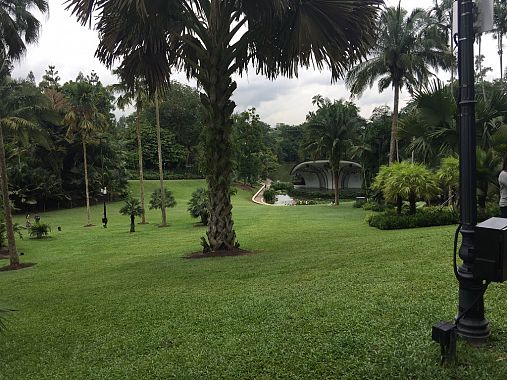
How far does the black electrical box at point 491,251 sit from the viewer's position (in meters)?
2.84

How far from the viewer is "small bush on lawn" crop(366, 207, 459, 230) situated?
12.5 meters

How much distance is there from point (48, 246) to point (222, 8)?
483 inches

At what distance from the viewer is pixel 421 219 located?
41.8 ft

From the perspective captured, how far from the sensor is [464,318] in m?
3.36

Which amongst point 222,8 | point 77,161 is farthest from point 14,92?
point 222,8

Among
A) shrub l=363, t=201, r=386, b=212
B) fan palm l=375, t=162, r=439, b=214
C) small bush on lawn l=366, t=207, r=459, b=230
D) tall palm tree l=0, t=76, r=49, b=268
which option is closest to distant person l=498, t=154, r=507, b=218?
small bush on lawn l=366, t=207, r=459, b=230

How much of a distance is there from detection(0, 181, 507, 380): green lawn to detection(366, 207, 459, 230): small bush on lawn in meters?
3.74

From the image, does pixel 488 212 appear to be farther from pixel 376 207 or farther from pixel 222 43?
pixel 376 207

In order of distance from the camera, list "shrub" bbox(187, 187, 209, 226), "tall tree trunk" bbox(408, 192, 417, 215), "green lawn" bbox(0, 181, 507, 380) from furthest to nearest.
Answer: "shrub" bbox(187, 187, 209, 226), "tall tree trunk" bbox(408, 192, 417, 215), "green lawn" bbox(0, 181, 507, 380)

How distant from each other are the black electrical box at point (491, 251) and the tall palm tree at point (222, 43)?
19.8 feet

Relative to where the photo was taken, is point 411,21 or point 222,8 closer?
point 222,8

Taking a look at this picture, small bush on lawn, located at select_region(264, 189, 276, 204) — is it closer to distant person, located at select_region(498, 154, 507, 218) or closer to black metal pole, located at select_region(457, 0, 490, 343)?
distant person, located at select_region(498, 154, 507, 218)

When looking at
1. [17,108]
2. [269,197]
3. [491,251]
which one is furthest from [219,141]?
[269,197]

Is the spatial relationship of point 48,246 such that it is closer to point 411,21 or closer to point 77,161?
point 411,21
